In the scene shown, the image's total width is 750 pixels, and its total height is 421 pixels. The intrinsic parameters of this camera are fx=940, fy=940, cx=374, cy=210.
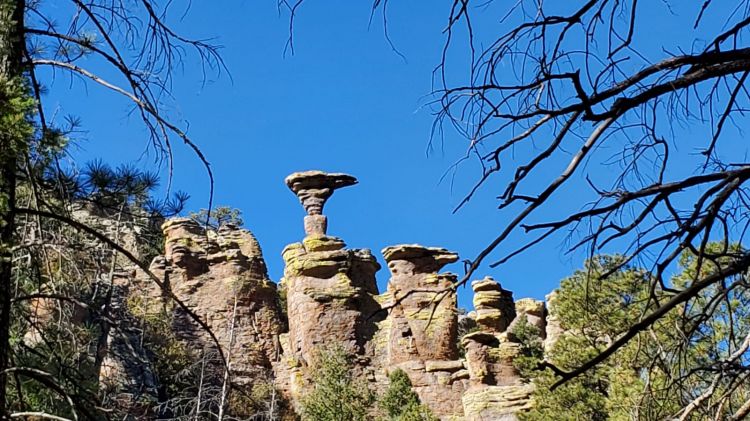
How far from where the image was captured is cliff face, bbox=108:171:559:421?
28.2m

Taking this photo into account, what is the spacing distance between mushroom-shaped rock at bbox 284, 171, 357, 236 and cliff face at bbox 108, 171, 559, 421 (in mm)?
35

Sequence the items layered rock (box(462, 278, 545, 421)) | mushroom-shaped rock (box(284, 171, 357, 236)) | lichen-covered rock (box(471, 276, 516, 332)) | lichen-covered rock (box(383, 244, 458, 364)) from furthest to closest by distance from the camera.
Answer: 1. mushroom-shaped rock (box(284, 171, 357, 236))
2. lichen-covered rock (box(471, 276, 516, 332))
3. lichen-covered rock (box(383, 244, 458, 364))
4. layered rock (box(462, 278, 545, 421))

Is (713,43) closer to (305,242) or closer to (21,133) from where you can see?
(21,133)

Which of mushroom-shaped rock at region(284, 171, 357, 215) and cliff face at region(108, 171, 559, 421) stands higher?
mushroom-shaped rock at region(284, 171, 357, 215)

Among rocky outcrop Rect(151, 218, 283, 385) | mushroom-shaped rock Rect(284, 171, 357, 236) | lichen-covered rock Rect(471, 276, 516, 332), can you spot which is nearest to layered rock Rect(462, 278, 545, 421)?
lichen-covered rock Rect(471, 276, 516, 332)

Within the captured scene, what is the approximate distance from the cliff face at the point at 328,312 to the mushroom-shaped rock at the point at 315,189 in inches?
1.4

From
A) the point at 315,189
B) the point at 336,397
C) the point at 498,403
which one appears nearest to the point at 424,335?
the point at 498,403

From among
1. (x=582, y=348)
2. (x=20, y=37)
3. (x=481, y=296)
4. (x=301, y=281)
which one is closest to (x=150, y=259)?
(x=301, y=281)

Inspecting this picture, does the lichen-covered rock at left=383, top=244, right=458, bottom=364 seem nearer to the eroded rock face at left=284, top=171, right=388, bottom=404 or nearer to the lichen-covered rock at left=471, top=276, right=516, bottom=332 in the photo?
the eroded rock face at left=284, top=171, right=388, bottom=404

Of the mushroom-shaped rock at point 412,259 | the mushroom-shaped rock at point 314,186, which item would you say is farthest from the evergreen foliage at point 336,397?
the mushroom-shaped rock at point 314,186

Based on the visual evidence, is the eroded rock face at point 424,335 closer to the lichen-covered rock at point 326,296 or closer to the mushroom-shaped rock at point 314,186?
the lichen-covered rock at point 326,296

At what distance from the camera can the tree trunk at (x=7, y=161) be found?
309 cm

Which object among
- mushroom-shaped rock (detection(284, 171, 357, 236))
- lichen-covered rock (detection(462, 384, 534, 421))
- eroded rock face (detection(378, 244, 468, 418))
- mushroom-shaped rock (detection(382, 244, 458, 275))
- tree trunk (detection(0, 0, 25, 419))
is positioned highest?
mushroom-shaped rock (detection(284, 171, 357, 236))

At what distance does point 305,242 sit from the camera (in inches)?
1289
